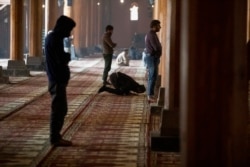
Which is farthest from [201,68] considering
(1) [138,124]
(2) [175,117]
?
(1) [138,124]

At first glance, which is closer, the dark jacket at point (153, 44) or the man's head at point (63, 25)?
the man's head at point (63, 25)

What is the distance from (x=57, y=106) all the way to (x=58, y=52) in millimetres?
620

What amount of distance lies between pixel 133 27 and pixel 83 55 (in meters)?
9.47

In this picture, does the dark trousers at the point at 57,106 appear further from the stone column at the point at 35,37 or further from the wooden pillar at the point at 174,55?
the stone column at the point at 35,37

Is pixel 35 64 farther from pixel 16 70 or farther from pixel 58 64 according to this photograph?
pixel 58 64

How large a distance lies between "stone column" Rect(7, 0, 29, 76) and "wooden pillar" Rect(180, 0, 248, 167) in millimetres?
13994

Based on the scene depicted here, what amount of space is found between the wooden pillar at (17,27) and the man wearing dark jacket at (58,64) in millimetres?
10015

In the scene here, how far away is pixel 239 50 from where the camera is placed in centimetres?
251

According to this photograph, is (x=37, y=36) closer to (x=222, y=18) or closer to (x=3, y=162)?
(x=3, y=162)

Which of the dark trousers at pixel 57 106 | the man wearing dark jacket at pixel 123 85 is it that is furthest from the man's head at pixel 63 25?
the man wearing dark jacket at pixel 123 85

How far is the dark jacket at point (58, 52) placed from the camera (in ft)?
20.6

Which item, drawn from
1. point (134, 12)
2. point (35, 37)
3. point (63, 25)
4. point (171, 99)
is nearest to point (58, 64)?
point (63, 25)

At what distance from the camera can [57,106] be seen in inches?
253

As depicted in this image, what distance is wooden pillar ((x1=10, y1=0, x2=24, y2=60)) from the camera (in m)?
16.0
